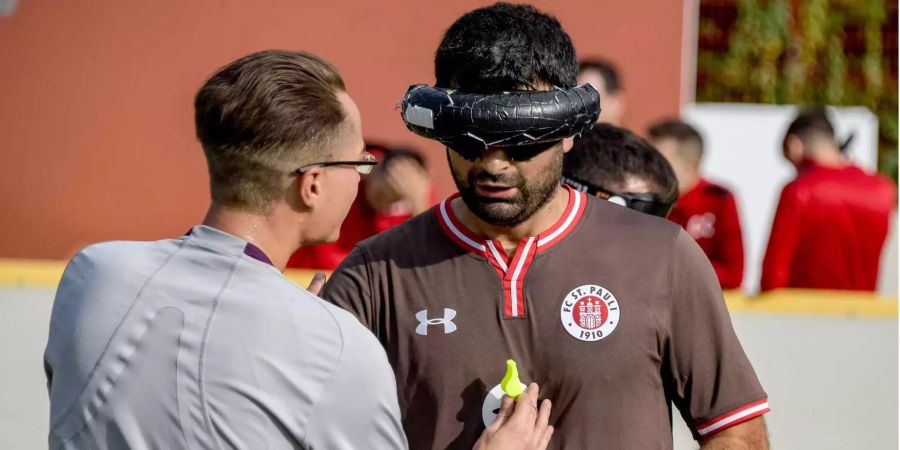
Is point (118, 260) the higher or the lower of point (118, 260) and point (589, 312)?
the higher

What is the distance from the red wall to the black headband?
18.2ft

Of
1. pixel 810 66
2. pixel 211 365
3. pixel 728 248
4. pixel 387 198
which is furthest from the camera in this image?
pixel 810 66

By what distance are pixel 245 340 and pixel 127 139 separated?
6.43m

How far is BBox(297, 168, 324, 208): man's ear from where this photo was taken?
2268mm

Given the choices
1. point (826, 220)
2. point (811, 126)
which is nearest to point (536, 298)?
point (826, 220)

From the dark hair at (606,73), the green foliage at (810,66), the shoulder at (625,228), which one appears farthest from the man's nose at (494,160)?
the green foliage at (810,66)

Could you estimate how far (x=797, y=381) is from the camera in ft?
16.5

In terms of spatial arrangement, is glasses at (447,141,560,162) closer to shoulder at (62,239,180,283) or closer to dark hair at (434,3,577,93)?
dark hair at (434,3,577,93)

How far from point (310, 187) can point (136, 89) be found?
6224 millimetres

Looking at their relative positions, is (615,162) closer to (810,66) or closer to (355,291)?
(355,291)

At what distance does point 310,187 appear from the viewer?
2.28 meters

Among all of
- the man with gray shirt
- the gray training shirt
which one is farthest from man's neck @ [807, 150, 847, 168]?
the gray training shirt

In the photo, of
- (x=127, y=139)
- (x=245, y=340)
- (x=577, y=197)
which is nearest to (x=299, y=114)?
(x=245, y=340)

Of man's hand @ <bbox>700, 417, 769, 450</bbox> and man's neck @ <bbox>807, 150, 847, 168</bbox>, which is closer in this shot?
man's hand @ <bbox>700, 417, 769, 450</bbox>
